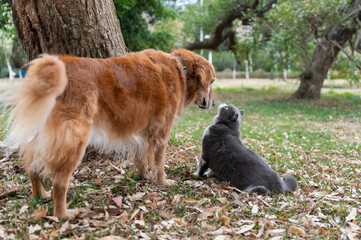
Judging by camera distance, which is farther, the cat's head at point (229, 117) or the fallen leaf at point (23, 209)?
the cat's head at point (229, 117)

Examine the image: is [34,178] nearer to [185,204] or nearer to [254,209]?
[185,204]

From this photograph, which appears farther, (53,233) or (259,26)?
(259,26)

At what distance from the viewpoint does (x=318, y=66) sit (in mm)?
15320

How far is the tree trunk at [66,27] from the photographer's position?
4172 millimetres

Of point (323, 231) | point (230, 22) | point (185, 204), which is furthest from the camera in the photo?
point (230, 22)

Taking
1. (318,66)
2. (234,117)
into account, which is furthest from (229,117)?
(318,66)

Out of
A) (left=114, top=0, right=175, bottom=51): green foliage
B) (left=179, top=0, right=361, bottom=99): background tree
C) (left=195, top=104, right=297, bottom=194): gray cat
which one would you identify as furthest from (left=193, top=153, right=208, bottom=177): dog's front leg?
(left=114, top=0, right=175, bottom=51): green foliage

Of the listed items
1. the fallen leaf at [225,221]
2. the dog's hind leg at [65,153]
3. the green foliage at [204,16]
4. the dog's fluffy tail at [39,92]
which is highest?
the green foliage at [204,16]

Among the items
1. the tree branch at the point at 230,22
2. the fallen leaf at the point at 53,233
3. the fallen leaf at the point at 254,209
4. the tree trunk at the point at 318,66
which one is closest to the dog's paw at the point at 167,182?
the fallen leaf at the point at 254,209

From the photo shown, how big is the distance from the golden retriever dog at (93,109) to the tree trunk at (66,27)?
1.04 metres

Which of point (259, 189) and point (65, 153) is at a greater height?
point (65, 153)

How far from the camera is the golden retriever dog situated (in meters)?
2.74

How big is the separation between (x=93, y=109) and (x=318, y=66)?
48.7ft

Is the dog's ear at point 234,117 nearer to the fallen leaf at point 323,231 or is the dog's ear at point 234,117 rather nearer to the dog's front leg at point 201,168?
the dog's front leg at point 201,168
